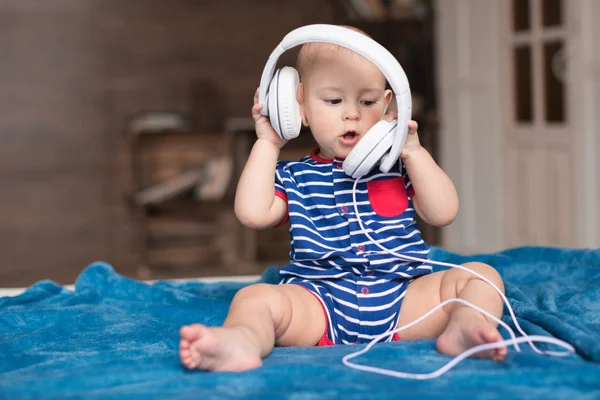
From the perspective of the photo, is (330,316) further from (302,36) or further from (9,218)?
(9,218)

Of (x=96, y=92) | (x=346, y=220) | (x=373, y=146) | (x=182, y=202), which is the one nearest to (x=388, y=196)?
(x=346, y=220)

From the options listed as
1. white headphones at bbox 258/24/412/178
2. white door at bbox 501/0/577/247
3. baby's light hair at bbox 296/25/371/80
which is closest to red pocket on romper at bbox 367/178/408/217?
white headphones at bbox 258/24/412/178

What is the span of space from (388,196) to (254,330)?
392 millimetres

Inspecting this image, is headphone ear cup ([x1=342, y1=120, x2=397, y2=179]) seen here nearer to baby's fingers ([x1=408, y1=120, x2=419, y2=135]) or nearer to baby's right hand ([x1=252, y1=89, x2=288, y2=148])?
baby's fingers ([x1=408, y1=120, x2=419, y2=135])

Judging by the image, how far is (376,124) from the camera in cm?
133

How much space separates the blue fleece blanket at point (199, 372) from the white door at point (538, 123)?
5.73 ft

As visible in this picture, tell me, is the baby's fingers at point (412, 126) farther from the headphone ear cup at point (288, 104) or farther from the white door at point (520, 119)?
the white door at point (520, 119)

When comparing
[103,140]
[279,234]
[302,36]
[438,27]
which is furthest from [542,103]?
[302,36]

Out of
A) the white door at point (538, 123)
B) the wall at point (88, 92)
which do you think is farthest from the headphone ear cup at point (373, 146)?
the wall at point (88, 92)

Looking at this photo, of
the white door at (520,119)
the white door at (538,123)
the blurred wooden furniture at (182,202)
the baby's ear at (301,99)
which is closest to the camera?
the baby's ear at (301,99)

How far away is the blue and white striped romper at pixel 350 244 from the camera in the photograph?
143 centimetres

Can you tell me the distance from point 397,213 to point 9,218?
3514mm

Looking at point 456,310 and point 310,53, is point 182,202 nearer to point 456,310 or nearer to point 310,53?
point 310,53

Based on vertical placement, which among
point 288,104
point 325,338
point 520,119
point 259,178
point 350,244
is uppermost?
point 520,119
